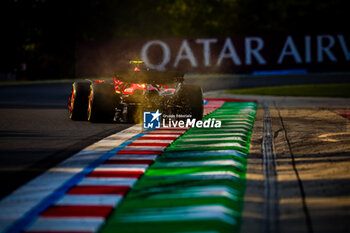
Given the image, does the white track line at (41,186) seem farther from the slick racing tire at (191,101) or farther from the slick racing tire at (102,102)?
the slick racing tire at (191,101)

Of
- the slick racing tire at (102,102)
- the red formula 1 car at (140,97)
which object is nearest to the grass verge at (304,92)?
the red formula 1 car at (140,97)

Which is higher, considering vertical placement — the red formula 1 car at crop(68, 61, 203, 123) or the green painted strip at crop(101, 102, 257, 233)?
the red formula 1 car at crop(68, 61, 203, 123)

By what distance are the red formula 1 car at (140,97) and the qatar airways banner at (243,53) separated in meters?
28.5

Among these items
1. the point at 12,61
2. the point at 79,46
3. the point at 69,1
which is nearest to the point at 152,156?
the point at 79,46

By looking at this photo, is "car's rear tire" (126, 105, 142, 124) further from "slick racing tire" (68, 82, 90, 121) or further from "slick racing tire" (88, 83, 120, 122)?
"slick racing tire" (68, 82, 90, 121)

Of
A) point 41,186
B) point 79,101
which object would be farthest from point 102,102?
point 41,186

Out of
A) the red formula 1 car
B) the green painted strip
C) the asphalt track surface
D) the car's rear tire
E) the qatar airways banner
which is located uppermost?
the qatar airways banner

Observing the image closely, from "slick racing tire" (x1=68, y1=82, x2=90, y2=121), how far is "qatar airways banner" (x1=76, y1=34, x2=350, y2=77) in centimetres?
2750

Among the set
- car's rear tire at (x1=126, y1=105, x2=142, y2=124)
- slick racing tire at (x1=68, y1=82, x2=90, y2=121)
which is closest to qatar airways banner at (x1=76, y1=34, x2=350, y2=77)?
slick racing tire at (x1=68, y1=82, x2=90, y2=121)

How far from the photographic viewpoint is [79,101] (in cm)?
1375

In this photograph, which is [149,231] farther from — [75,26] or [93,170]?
[75,26]

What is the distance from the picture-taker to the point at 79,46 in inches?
1710
